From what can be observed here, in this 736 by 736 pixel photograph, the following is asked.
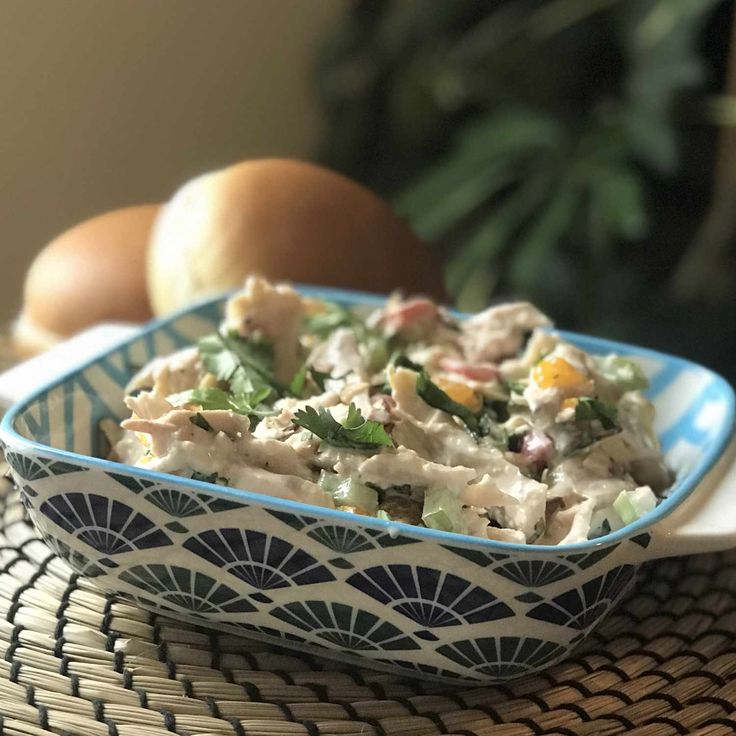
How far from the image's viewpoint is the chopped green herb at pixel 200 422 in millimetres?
593

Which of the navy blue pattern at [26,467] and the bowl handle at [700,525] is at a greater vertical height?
the navy blue pattern at [26,467]

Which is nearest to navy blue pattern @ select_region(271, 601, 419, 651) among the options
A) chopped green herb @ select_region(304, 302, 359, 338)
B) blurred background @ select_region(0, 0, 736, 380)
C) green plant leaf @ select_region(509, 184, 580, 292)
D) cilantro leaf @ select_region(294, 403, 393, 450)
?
cilantro leaf @ select_region(294, 403, 393, 450)

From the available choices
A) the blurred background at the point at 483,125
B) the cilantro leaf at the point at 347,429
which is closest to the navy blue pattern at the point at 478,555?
the cilantro leaf at the point at 347,429

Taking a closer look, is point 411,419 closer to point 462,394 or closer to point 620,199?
point 462,394

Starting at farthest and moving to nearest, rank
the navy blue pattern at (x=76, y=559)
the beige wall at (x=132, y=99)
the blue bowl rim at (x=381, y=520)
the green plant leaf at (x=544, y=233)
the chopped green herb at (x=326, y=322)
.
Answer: the green plant leaf at (x=544, y=233)
the beige wall at (x=132, y=99)
the chopped green herb at (x=326, y=322)
the navy blue pattern at (x=76, y=559)
the blue bowl rim at (x=381, y=520)

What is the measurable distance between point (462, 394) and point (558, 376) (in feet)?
0.23

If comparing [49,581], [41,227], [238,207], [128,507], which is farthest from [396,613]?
[41,227]

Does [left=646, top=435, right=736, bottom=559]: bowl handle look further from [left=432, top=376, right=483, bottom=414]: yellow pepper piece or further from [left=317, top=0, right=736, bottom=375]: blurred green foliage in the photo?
[left=317, top=0, right=736, bottom=375]: blurred green foliage

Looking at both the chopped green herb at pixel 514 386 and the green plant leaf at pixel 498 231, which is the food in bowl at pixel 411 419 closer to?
the chopped green herb at pixel 514 386

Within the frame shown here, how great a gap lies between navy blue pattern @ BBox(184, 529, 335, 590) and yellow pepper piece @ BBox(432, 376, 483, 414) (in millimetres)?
204

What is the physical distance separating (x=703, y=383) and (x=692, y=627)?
221 millimetres

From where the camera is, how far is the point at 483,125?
175 cm

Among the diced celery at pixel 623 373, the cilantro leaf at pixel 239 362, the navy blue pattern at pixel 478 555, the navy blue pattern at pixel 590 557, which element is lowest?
the diced celery at pixel 623 373

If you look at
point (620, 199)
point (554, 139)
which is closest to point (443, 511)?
point (620, 199)
